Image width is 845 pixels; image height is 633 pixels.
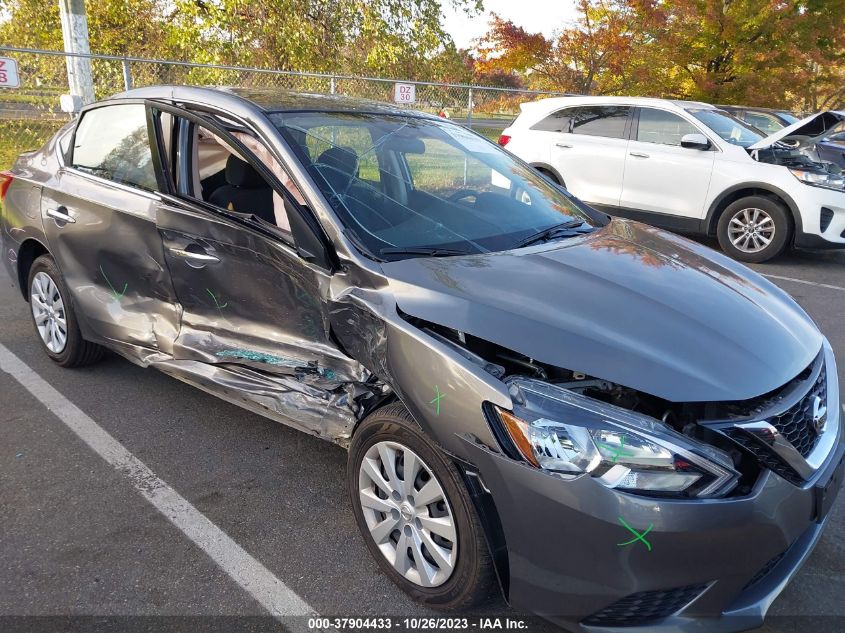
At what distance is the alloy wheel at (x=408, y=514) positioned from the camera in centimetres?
229

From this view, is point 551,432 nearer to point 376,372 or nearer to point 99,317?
point 376,372

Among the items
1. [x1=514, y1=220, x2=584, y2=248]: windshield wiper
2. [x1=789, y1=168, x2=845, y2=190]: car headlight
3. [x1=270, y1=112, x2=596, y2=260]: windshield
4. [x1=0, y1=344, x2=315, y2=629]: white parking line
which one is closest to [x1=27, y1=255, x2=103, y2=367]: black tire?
[x1=0, y1=344, x2=315, y2=629]: white parking line

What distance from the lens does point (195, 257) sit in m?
3.16

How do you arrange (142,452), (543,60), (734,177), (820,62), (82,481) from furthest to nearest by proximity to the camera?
(543,60), (820,62), (734,177), (142,452), (82,481)

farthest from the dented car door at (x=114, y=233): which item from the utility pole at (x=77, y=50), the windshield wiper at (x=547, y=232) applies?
the utility pole at (x=77, y=50)

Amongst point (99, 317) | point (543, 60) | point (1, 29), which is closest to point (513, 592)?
point (99, 317)

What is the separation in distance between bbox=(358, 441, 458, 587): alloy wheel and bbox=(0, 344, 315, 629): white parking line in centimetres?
37

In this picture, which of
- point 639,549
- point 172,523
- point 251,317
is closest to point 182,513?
point 172,523

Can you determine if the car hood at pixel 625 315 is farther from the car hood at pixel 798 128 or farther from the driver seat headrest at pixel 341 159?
the car hood at pixel 798 128

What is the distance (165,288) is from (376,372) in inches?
58.9

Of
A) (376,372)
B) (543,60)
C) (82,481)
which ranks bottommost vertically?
(82,481)

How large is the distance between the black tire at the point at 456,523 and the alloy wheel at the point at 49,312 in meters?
2.59

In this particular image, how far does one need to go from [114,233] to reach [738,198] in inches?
268

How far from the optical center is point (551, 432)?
199 centimetres
